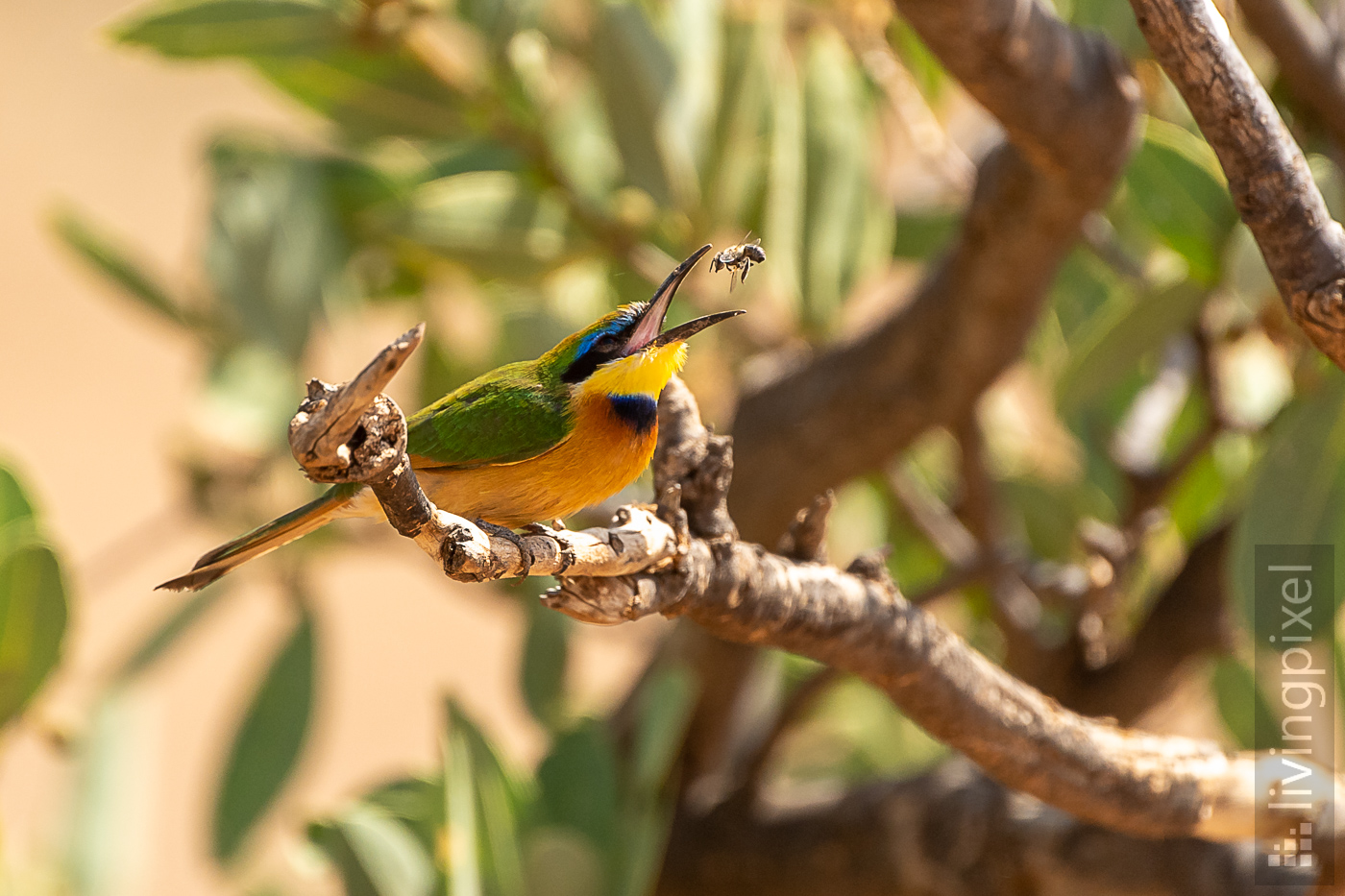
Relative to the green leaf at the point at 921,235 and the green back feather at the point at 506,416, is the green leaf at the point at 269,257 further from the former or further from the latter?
the green leaf at the point at 921,235

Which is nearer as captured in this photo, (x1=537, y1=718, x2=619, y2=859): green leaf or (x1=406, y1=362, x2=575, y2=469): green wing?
(x1=406, y1=362, x2=575, y2=469): green wing

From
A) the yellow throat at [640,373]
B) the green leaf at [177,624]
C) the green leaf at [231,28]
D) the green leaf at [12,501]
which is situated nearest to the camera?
the yellow throat at [640,373]

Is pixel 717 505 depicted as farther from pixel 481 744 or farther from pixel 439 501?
pixel 481 744

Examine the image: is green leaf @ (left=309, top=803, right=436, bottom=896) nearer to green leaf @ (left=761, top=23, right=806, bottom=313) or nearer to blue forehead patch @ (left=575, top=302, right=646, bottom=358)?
blue forehead patch @ (left=575, top=302, right=646, bottom=358)

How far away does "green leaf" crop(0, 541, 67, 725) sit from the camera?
82cm

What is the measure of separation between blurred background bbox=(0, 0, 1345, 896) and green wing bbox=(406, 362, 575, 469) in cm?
24

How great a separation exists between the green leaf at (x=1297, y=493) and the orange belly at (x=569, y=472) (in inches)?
19.3

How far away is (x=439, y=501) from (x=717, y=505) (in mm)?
214

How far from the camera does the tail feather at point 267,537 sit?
71cm

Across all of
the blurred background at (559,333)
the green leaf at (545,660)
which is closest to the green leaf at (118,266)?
the blurred background at (559,333)

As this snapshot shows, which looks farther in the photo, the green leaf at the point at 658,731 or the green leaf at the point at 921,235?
the green leaf at the point at 921,235

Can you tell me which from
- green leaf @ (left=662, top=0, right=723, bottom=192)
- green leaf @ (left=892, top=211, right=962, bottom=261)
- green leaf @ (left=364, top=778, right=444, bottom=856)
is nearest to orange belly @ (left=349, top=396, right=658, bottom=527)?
green leaf @ (left=364, top=778, right=444, bottom=856)

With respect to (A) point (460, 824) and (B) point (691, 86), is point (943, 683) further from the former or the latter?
(B) point (691, 86)

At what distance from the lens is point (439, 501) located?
801mm
